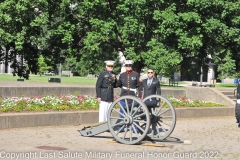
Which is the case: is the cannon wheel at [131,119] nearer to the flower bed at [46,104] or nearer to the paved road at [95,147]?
the paved road at [95,147]

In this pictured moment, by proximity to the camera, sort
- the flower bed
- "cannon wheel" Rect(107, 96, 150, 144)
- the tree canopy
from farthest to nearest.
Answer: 1. the tree canopy
2. the flower bed
3. "cannon wheel" Rect(107, 96, 150, 144)

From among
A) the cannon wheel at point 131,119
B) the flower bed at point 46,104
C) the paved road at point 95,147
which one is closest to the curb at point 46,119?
the paved road at point 95,147

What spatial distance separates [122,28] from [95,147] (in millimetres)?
22075

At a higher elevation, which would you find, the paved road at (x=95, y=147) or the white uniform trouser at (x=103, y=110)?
the white uniform trouser at (x=103, y=110)

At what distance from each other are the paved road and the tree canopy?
671 inches

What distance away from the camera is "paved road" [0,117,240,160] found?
9.41 meters

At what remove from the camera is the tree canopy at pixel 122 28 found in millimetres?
31062

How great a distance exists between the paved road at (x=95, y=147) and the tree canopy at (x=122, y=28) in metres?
17.0

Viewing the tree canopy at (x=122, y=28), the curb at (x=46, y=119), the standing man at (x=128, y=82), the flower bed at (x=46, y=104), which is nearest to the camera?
the standing man at (x=128, y=82)

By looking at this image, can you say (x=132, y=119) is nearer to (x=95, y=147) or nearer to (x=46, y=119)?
(x=95, y=147)

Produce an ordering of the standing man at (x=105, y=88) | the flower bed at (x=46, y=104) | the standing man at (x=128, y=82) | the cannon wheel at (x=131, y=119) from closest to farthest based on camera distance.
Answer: the cannon wheel at (x=131, y=119), the standing man at (x=105, y=88), the standing man at (x=128, y=82), the flower bed at (x=46, y=104)

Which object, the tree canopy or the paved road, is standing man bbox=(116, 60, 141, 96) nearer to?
the paved road

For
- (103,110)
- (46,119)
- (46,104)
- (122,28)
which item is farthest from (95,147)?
(122,28)

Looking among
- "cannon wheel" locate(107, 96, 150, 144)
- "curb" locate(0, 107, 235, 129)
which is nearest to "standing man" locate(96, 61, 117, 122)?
"cannon wheel" locate(107, 96, 150, 144)
